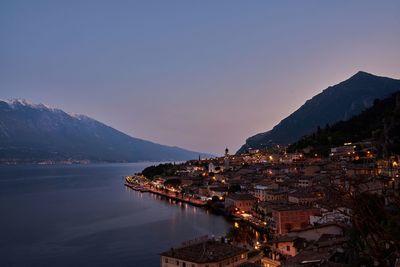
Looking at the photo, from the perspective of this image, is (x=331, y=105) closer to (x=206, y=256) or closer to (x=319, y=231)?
(x=319, y=231)

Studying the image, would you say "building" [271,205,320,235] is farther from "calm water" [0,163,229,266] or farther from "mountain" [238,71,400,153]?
"mountain" [238,71,400,153]

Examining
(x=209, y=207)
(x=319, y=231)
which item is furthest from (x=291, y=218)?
(x=209, y=207)

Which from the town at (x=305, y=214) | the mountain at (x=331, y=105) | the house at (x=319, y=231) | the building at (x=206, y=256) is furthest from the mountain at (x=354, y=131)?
the mountain at (x=331, y=105)

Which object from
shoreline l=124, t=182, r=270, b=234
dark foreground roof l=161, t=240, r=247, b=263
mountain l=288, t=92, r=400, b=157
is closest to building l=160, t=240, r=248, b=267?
dark foreground roof l=161, t=240, r=247, b=263

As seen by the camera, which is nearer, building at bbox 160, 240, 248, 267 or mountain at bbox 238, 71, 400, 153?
building at bbox 160, 240, 248, 267

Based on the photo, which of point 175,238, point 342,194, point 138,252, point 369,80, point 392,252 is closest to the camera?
point 342,194

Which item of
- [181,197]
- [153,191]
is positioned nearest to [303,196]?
[181,197]

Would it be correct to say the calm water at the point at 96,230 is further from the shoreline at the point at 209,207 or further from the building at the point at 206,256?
the building at the point at 206,256

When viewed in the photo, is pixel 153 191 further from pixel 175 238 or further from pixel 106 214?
pixel 175 238

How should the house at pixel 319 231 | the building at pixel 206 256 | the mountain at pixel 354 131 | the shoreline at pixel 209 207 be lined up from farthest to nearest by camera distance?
the mountain at pixel 354 131 < the shoreline at pixel 209 207 < the house at pixel 319 231 < the building at pixel 206 256
